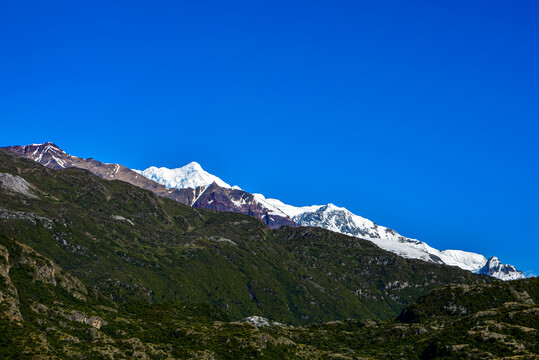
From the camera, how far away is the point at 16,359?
198 m
